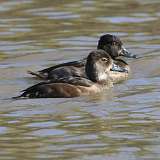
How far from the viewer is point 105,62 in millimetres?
14008

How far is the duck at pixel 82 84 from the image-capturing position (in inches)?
504

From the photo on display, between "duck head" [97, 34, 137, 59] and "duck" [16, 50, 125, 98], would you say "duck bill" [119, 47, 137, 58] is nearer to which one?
"duck head" [97, 34, 137, 59]

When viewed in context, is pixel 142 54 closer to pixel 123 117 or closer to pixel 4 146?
pixel 123 117

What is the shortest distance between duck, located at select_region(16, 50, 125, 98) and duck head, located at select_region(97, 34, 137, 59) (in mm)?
1511

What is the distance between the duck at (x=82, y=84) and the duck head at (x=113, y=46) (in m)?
1.51

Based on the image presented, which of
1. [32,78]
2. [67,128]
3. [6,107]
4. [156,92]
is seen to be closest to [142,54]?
[32,78]

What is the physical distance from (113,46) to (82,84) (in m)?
2.87

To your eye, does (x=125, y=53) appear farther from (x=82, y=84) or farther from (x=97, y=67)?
(x=82, y=84)

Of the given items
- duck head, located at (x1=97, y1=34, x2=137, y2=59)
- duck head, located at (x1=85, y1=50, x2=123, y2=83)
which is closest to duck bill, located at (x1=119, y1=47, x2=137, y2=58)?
duck head, located at (x1=97, y1=34, x2=137, y2=59)

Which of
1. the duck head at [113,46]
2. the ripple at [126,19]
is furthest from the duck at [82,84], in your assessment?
the ripple at [126,19]

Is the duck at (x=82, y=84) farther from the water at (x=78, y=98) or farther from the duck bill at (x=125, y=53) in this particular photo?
the duck bill at (x=125, y=53)

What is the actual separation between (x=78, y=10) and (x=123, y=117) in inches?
357

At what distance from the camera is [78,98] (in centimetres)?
1288

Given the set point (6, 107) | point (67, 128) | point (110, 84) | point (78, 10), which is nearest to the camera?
point (67, 128)
